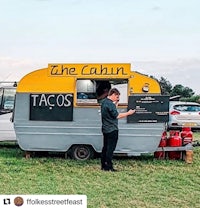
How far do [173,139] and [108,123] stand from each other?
6.69 feet

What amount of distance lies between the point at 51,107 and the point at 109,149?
74.5 inches

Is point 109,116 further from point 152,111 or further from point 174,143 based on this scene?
point 174,143

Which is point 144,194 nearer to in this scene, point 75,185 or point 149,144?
point 75,185

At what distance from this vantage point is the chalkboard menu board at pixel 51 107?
36.2 feet

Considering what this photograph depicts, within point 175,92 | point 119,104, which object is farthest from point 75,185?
point 175,92

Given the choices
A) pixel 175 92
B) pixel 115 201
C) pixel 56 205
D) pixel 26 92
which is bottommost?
pixel 115 201

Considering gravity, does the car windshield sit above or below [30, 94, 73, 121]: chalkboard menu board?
above

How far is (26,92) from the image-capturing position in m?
11.2

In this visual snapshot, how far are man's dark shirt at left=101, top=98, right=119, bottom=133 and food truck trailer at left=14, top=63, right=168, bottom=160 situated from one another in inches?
35.0

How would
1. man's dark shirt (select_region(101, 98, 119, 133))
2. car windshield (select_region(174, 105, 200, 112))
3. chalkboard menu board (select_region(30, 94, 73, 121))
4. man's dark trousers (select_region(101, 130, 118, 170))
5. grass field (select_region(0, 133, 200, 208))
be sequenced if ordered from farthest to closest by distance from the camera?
car windshield (select_region(174, 105, 200, 112)) < chalkboard menu board (select_region(30, 94, 73, 121)) < man's dark trousers (select_region(101, 130, 118, 170)) < man's dark shirt (select_region(101, 98, 119, 133)) < grass field (select_region(0, 133, 200, 208))

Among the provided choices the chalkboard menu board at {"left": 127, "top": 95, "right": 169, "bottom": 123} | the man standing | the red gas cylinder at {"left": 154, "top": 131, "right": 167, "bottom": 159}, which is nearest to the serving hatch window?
the chalkboard menu board at {"left": 127, "top": 95, "right": 169, "bottom": 123}

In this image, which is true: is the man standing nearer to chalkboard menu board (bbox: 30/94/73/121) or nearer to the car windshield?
chalkboard menu board (bbox: 30/94/73/121)

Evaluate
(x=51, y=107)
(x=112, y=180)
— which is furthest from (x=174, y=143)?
(x=51, y=107)

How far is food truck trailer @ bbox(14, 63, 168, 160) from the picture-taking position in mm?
10891
